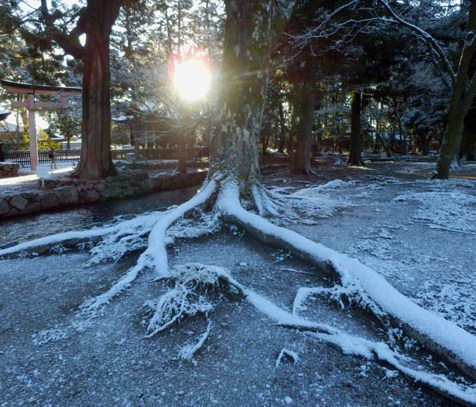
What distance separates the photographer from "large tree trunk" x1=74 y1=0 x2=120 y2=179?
916 centimetres

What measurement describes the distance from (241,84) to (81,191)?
5643mm

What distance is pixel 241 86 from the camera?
504cm

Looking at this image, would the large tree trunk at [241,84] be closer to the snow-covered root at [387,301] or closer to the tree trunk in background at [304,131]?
the snow-covered root at [387,301]

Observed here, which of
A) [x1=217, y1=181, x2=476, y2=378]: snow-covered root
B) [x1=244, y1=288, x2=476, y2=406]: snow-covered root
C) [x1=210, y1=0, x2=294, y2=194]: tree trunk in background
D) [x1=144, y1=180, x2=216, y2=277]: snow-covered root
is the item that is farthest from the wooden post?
[x1=244, y1=288, x2=476, y2=406]: snow-covered root

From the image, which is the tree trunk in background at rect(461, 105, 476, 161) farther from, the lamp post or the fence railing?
the fence railing

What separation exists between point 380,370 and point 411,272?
149 centimetres

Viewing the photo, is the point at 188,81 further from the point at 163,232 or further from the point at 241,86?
the point at 163,232

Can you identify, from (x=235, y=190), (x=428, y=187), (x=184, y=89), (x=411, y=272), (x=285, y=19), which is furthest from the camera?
(x=184, y=89)

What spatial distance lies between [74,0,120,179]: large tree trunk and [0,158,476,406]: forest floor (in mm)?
6246

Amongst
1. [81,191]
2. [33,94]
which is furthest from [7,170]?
[81,191]

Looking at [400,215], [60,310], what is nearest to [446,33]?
[400,215]

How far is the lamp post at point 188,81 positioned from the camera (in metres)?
12.2

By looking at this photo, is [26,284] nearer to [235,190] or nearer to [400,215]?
[235,190]

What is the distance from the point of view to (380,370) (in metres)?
1.83
